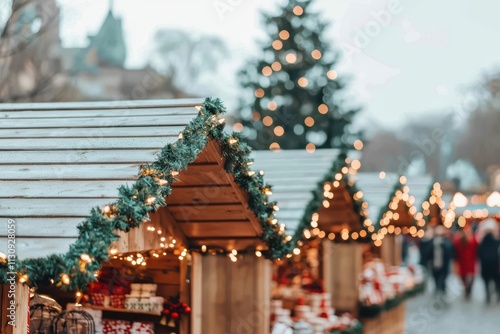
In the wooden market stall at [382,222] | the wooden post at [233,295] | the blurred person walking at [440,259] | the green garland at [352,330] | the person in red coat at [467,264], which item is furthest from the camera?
the person in red coat at [467,264]

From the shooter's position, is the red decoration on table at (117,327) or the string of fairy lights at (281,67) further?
the string of fairy lights at (281,67)

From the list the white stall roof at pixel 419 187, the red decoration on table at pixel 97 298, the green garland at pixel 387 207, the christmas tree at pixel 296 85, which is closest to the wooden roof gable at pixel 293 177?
A: the red decoration on table at pixel 97 298

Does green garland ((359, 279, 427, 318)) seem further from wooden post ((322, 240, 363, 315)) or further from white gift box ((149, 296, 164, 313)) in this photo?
white gift box ((149, 296, 164, 313))

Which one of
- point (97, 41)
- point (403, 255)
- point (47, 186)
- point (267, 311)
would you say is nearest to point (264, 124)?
point (403, 255)

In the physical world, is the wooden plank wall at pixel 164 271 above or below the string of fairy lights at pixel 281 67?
below

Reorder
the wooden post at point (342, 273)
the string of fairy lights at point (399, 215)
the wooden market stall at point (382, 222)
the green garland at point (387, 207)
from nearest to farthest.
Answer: the wooden post at point (342, 273)
the wooden market stall at point (382, 222)
the green garland at point (387, 207)
the string of fairy lights at point (399, 215)

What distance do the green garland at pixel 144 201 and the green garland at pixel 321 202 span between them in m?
1.24

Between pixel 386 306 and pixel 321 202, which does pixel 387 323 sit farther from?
pixel 321 202

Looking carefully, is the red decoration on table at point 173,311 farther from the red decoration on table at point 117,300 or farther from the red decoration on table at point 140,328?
the red decoration on table at point 117,300

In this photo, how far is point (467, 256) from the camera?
19.5 meters

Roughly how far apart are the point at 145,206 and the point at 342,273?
7.09m

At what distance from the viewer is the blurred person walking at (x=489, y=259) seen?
18125mm

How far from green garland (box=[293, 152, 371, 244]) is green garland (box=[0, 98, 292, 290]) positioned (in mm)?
1244

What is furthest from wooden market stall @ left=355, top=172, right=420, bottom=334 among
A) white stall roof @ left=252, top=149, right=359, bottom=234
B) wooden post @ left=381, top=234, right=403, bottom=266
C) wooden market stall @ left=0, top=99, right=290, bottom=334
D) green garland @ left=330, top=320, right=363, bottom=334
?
wooden market stall @ left=0, top=99, right=290, bottom=334
